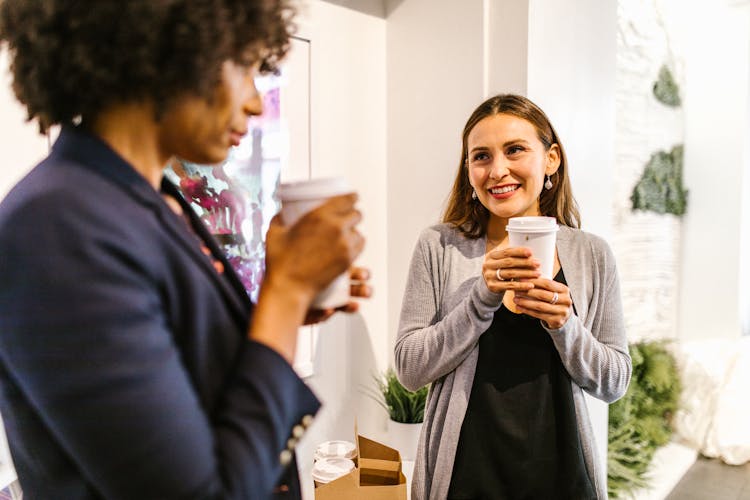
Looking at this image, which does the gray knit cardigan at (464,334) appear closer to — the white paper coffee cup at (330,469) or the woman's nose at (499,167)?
the woman's nose at (499,167)

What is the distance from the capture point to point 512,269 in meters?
1.15

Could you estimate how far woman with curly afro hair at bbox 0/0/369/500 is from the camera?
17.7 inches

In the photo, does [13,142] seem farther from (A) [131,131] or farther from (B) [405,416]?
(B) [405,416]

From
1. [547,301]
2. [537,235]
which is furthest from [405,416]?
[537,235]

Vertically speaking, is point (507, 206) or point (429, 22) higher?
point (429, 22)

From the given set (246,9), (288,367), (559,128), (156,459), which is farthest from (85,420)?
(559,128)

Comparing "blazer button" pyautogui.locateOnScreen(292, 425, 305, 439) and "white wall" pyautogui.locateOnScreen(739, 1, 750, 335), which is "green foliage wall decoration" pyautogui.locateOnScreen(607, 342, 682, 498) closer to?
"white wall" pyautogui.locateOnScreen(739, 1, 750, 335)

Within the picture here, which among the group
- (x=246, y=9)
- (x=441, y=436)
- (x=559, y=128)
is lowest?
(x=441, y=436)

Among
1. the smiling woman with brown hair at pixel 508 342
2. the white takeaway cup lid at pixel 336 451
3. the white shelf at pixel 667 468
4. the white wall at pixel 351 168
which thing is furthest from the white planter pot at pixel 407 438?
the white shelf at pixel 667 468

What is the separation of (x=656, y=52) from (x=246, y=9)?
3.60 metres

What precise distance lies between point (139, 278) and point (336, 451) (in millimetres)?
1436

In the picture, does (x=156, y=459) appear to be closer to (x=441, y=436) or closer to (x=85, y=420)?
(x=85, y=420)

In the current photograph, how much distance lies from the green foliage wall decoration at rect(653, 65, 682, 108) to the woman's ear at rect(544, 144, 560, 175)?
2.44 m

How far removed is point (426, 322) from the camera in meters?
1.40
